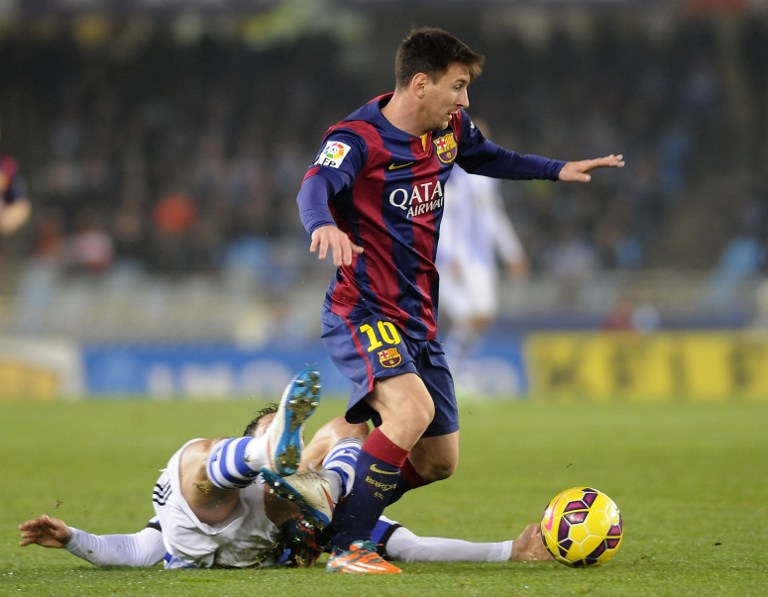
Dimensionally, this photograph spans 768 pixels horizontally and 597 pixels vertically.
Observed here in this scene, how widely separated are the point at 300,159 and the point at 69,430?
10435 mm

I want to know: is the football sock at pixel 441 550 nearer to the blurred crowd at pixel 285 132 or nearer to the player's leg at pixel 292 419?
the player's leg at pixel 292 419

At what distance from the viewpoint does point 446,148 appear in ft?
17.4

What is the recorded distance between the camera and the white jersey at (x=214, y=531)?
4.79 m

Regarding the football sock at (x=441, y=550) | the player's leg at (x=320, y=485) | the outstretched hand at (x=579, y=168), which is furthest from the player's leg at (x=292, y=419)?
the outstretched hand at (x=579, y=168)

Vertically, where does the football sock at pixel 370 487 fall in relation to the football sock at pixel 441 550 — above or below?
above

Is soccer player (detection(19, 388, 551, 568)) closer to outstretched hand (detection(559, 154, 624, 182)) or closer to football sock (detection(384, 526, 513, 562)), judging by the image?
football sock (detection(384, 526, 513, 562))

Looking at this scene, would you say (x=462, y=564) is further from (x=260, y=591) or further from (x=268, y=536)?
(x=260, y=591)

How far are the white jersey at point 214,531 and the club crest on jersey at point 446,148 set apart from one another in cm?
149

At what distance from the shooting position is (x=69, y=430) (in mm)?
11938

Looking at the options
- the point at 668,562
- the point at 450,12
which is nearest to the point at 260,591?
the point at 668,562

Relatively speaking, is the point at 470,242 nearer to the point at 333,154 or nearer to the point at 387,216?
the point at 387,216

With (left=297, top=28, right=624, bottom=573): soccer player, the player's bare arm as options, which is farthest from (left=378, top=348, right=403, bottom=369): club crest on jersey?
the player's bare arm

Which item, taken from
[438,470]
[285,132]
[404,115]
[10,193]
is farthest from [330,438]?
[285,132]

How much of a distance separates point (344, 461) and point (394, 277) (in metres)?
0.74
